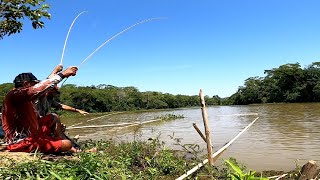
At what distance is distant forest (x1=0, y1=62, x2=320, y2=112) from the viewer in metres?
56.3

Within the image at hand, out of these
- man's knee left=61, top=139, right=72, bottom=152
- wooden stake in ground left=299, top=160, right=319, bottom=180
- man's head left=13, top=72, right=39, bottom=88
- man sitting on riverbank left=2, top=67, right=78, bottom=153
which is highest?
man's head left=13, top=72, right=39, bottom=88

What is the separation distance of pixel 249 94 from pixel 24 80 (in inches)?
2753

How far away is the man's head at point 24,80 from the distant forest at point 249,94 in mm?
43795

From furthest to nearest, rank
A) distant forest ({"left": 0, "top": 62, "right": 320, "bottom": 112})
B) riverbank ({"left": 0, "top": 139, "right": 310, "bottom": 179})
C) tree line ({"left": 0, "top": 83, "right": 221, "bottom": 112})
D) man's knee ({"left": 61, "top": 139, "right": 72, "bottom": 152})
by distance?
distant forest ({"left": 0, "top": 62, "right": 320, "bottom": 112}) → tree line ({"left": 0, "top": 83, "right": 221, "bottom": 112}) → man's knee ({"left": 61, "top": 139, "right": 72, "bottom": 152}) → riverbank ({"left": 0, "top": 139, "right": 310, "bottom": 179})

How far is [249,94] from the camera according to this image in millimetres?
71438

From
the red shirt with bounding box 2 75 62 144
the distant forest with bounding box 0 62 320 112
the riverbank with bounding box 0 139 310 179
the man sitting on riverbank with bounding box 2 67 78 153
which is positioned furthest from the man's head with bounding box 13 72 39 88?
the distant forest with bounding box 0 62 320 112

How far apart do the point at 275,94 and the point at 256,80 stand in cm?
1337

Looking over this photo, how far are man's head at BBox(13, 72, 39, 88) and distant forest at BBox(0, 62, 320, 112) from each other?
4380 centimetres

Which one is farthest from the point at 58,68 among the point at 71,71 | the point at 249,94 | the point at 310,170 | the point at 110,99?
the point at 249,94

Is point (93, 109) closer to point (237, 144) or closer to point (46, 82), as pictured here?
point (237, 144)

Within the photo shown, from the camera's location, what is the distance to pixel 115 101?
2484 inches

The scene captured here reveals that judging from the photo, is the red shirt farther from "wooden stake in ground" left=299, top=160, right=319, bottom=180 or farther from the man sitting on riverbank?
"wooden stake in ground" left=299, top=160, right=319, bottom=180

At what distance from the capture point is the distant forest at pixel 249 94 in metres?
56.3

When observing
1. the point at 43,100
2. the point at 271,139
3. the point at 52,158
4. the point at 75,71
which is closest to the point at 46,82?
the point at 75,71
